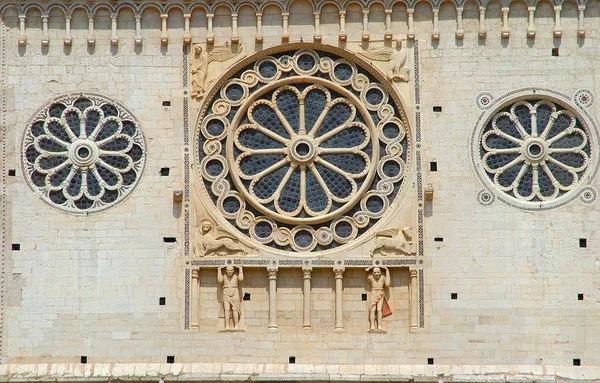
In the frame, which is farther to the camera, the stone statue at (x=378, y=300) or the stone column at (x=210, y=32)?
the stone column at (x=210, y=32)

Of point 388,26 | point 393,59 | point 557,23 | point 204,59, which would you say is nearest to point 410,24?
point 388,26

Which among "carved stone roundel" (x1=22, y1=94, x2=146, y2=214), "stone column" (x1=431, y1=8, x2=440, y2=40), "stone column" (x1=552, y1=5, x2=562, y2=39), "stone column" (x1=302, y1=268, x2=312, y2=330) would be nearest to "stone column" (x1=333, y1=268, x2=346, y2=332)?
"stone column" (x1=302, y1=268, x2=312, y2=330)

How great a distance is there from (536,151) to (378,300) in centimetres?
342

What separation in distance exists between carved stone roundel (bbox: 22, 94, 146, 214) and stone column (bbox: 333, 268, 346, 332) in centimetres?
352

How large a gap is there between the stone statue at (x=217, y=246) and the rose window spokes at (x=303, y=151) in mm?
840

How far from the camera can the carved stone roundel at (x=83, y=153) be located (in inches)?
1278

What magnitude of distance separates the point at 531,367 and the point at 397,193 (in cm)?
354

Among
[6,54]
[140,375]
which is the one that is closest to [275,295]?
[140,375]

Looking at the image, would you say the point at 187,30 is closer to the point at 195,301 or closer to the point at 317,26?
the point at 317,26

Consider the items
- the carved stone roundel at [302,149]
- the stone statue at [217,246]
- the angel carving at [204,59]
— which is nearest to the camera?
the stone statue at [217,246]

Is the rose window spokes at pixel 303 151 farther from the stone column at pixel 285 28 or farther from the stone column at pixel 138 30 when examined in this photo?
the stone column at pixel 138 30

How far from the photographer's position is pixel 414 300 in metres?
31.9

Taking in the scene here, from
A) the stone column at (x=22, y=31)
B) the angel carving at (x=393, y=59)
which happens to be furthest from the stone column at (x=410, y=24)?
the stone column at (x=22, y=31)

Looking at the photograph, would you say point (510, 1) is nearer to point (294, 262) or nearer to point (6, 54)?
point (294, 262)
